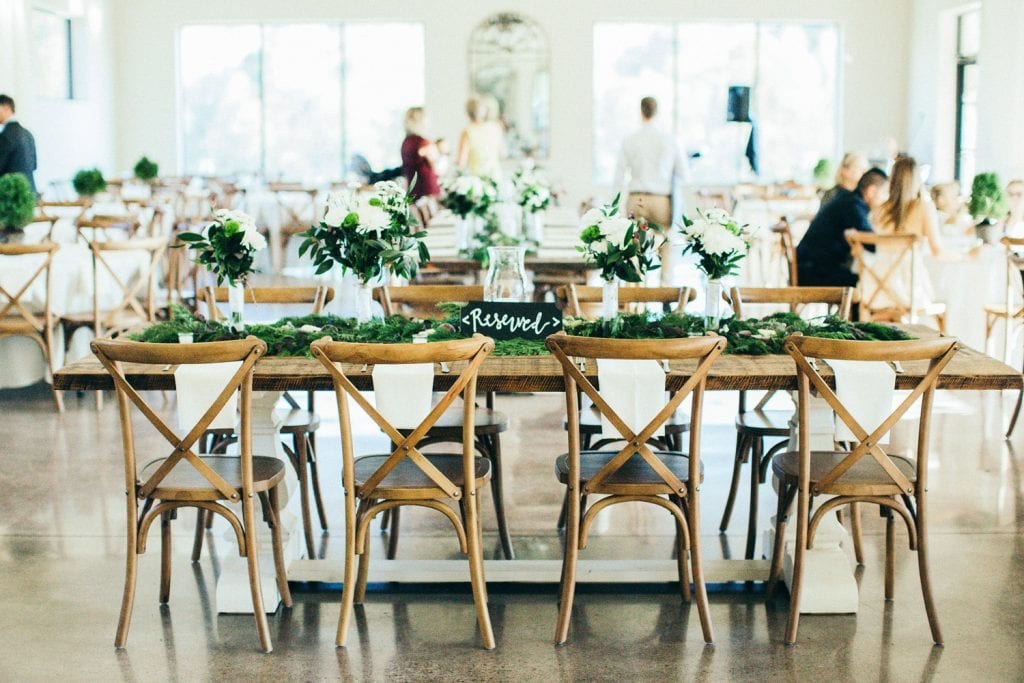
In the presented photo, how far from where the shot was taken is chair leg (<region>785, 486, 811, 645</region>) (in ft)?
10.7

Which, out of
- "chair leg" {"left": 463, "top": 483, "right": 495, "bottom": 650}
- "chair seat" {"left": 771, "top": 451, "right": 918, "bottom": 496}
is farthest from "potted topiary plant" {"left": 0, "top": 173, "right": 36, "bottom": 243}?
"chair seat" {"left": 771, "top": 451, "right": 918, "bottom": 496}

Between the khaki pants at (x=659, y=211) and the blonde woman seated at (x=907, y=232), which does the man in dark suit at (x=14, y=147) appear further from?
the blonde woman seated at (x=907, y=232)

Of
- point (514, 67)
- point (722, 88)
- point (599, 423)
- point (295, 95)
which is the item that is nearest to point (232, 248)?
point (599, 423)

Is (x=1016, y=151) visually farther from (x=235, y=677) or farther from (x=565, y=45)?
(x=235, y=677)

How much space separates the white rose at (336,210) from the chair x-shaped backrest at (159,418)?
2.47 feet

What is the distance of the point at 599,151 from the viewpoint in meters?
15.5

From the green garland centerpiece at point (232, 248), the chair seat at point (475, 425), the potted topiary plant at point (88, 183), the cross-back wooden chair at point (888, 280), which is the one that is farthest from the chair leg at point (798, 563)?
the potted topiary plant at point (88, 183)

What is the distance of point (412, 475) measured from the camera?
334 centimetres

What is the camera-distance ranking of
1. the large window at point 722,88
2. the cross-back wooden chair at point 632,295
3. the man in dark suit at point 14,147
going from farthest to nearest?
the large window at point 722,88 → the man in dark suit at point 14,147 → the cross-back wooden chair at point 632,295

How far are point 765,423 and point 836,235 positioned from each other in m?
3.16

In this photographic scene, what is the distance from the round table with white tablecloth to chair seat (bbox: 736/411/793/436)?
157 inches

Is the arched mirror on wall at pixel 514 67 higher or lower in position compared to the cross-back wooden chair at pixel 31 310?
higher

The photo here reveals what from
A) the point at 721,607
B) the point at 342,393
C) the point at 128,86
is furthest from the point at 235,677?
the point at 128,86

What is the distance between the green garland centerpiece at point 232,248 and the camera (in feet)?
12.4
